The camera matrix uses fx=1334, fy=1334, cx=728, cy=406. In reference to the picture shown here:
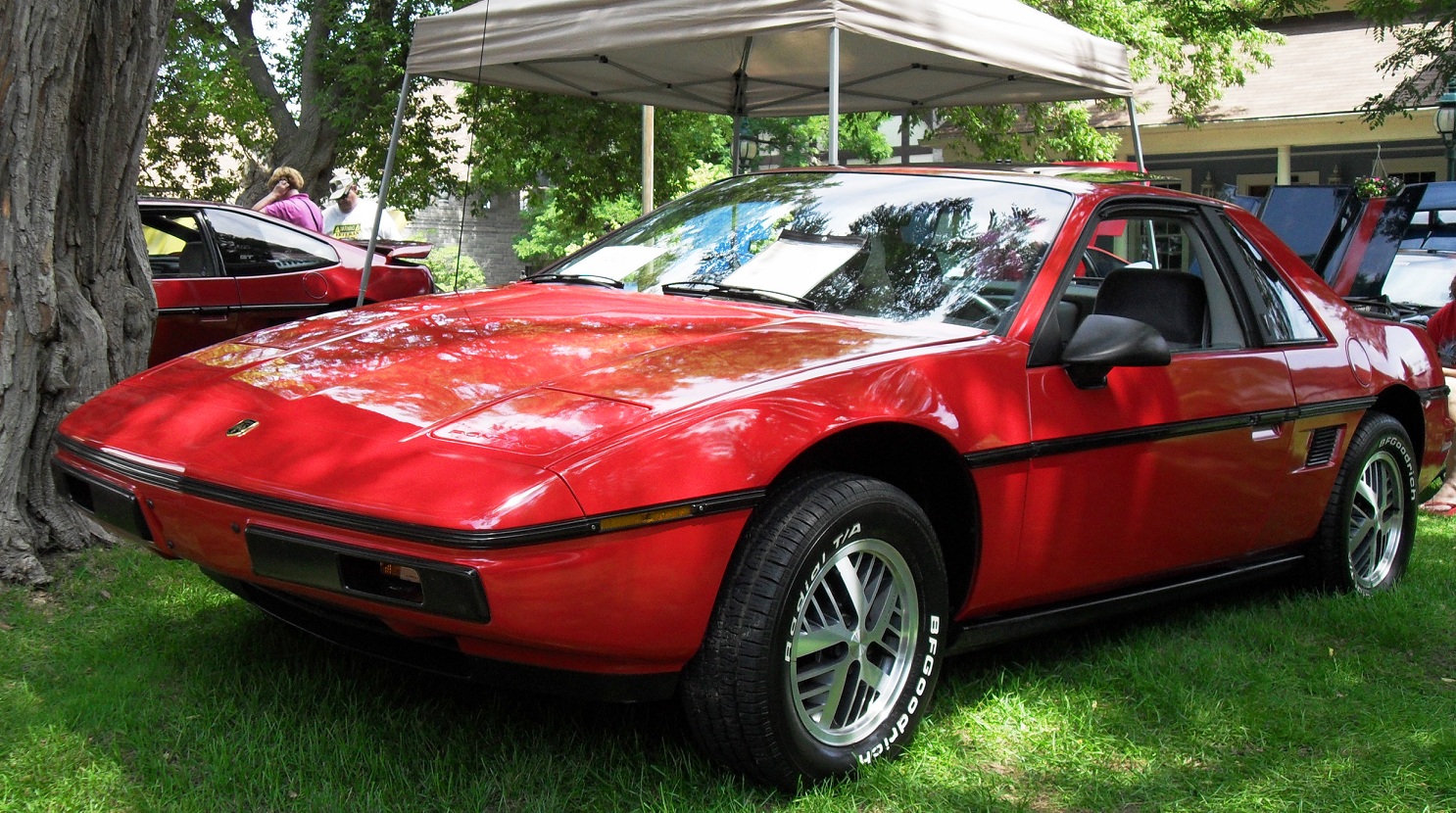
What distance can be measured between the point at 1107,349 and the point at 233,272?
233 inches

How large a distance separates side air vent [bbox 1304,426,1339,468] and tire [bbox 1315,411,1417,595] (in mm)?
130

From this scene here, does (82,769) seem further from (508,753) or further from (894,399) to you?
(894,399)

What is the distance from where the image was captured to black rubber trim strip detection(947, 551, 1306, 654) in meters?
3.19

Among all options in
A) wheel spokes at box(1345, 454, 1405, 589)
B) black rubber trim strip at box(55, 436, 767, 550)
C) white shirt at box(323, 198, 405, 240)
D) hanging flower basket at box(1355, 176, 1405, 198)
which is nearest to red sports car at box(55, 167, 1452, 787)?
black rubber trim strip at box(55, 436, 767, 550)

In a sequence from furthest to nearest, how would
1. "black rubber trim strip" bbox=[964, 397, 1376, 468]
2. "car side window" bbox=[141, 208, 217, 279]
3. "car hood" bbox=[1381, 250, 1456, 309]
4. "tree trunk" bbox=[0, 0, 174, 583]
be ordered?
1. "car hood" bbox=[1381, 250, 1456, 309]
2. "car side window" bbox=[141, 208, 217, 279]
3. "tree trunk" bbox=[0, 0, 174, 583]
4. "black rubber trim strip" bbox=[964, 397, 1376, 468]

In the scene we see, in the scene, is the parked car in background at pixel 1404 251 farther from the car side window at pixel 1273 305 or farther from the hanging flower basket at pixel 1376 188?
the car side window at pixel 1273 305

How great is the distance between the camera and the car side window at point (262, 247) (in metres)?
7.78

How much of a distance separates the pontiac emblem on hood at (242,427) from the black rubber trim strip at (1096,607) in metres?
1.64

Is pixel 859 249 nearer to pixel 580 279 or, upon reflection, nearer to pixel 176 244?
pixel 580 279

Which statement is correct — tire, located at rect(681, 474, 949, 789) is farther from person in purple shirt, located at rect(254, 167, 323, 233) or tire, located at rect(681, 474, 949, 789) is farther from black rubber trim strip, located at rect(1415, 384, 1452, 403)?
person in purple shirt, located at rect(254, 167, 323, 233)

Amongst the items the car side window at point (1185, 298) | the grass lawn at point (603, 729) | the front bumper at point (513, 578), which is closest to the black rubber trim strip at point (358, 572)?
the front bumper at point (513, 578)

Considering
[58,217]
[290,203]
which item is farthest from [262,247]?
[58,217]

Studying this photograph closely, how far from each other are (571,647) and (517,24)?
573 centimetres

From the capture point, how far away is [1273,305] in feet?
13.7
